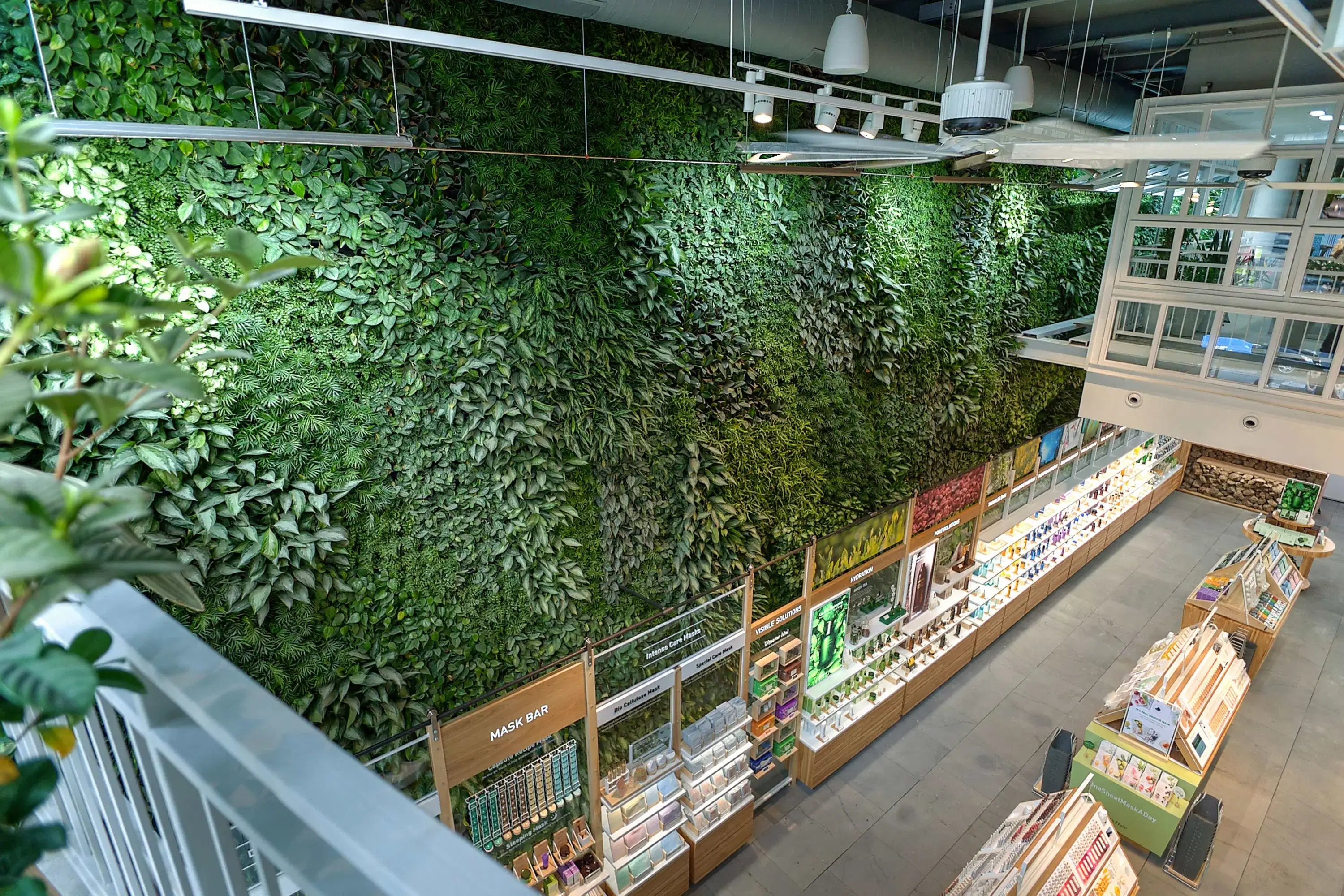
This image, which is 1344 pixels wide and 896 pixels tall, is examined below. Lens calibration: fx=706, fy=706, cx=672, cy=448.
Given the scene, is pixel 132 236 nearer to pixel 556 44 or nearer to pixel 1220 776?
pixel 556 44

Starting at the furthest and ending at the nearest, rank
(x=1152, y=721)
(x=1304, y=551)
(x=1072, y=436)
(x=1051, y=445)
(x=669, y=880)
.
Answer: (x=1072, y=436) → (x=1051, y=445) → (x=1304, y=551) → (x=1152, y=721) → (x=669, y=880)

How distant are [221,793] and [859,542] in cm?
671

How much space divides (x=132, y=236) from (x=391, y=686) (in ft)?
9.03

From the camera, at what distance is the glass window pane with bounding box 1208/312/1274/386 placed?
717 cm

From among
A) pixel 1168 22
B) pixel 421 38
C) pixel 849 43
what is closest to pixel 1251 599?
pixel 1168 22

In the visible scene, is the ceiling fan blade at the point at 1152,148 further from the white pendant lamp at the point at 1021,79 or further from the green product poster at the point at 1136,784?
the green product poster at the point at 1136,784

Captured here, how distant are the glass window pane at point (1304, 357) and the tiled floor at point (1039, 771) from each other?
3.57 m

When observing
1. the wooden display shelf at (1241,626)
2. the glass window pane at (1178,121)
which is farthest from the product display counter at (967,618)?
the glass window pane at (1178,121)

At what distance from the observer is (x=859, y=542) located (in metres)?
6.96

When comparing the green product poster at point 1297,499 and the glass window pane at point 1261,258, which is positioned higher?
the glass window pane at point 1261,258

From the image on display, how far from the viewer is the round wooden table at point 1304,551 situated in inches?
372

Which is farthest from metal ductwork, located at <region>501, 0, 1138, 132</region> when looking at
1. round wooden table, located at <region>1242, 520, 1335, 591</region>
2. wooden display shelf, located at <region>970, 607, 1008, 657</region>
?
round wooden table, located at <region>1242, 520, 1335, 591</region>

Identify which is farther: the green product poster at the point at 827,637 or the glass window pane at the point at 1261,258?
the glass window pane at the point at 1261,258

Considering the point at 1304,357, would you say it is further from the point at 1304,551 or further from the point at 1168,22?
the point at 1304,551
